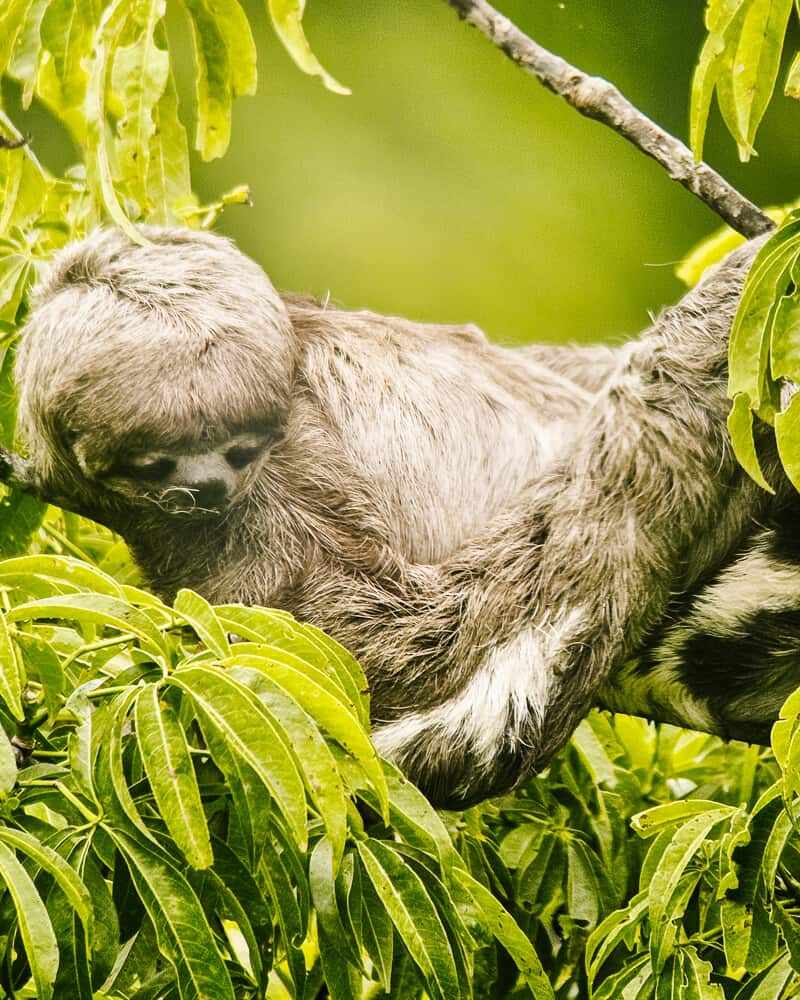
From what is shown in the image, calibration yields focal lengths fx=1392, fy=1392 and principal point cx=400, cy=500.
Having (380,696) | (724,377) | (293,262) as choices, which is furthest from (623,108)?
(293,262)

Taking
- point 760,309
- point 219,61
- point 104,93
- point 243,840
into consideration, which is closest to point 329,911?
point 243,840

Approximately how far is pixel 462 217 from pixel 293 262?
1.24 metres

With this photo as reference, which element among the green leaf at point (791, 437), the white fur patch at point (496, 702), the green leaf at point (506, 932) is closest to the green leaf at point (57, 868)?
the green leaf at point (506, 932)

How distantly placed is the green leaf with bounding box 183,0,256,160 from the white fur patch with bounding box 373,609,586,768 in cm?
117

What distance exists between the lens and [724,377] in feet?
8.71

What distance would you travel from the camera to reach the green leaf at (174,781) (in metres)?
1.57

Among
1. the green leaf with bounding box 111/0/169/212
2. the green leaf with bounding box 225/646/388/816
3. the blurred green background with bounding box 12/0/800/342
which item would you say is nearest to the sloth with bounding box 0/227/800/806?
Answer: the green leaf with bounding box 111/0/169/212

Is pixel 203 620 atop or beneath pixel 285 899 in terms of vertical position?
atop

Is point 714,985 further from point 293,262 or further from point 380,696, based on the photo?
point 293,262

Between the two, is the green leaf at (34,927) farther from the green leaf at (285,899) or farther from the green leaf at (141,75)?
the green leaf at (141,75)

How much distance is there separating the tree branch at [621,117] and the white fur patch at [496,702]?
818 millimetres

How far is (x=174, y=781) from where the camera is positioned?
1578 mm

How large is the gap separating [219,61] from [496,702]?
135 centimetres

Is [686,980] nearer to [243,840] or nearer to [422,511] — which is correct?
[243,840]
